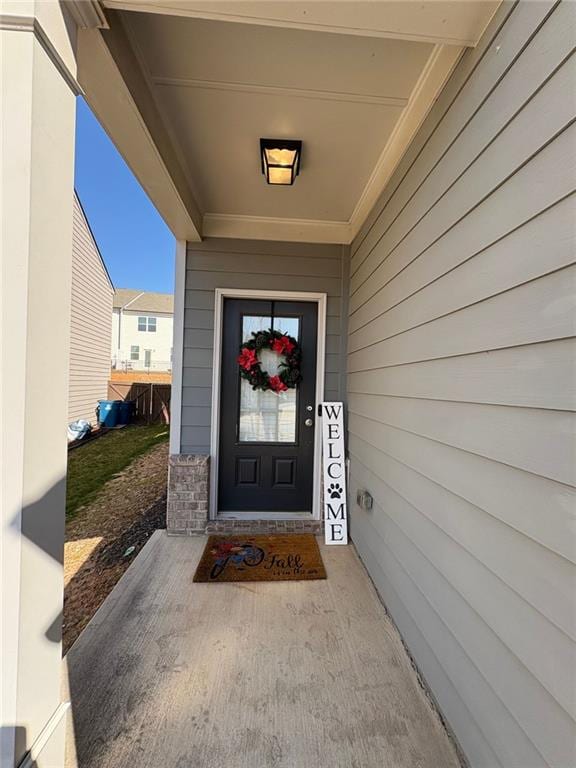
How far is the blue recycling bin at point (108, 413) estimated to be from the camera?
910 cm

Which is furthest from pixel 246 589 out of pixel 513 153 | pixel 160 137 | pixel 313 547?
pixel 160 137

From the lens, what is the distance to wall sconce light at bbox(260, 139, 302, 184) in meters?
2.08

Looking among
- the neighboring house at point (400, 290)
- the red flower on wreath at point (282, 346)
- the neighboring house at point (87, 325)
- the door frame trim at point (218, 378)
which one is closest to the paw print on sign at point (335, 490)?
the door frame trim at point (218, 378)

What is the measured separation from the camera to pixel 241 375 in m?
3.25

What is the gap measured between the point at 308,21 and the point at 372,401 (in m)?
1.90

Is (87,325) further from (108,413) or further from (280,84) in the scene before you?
(280,84)

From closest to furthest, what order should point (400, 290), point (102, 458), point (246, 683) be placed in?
1. point (246, 683)
2. point (400, 290)
3. point (102, 458)

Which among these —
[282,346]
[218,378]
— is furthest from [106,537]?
[282,346]

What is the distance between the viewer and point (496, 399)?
115 cm

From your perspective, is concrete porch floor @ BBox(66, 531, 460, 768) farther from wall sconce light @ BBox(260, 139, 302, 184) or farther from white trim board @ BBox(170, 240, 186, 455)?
wall sconce light @ BBox(260, 139, 302, 184)

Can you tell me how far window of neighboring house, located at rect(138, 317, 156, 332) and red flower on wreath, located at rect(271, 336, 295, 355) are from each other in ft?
60.2

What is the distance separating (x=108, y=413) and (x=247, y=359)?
7.34m

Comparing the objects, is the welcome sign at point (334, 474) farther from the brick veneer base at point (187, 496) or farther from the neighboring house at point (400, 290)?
the brick veneer base at point (187, 496)

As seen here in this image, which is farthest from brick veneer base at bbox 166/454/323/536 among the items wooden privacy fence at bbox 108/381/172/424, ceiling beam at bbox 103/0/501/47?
wooden privacy fence at bbox 108/381/172/424
